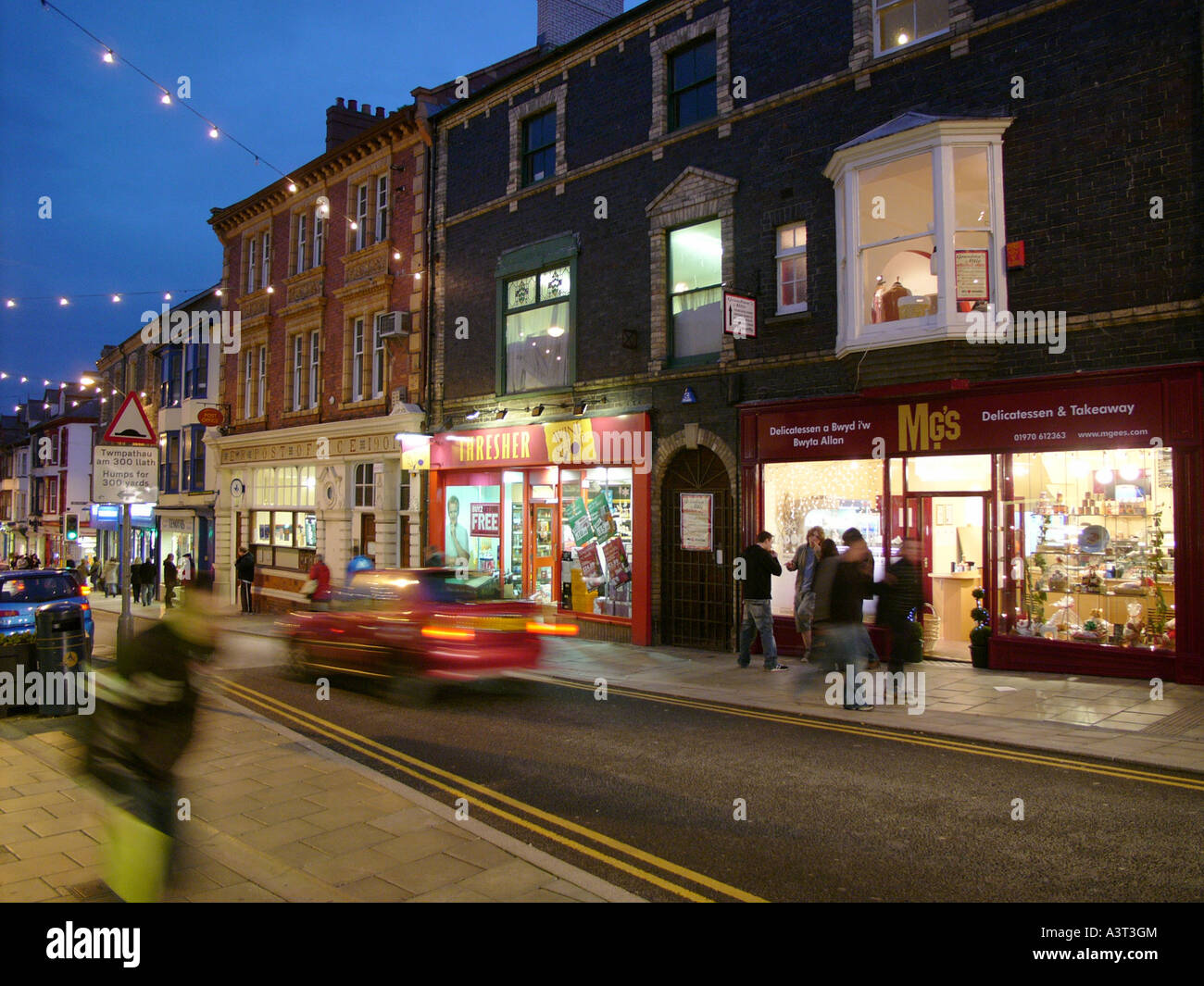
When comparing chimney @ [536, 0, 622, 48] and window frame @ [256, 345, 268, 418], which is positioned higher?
chimney @ [536, 0, 622, 48]

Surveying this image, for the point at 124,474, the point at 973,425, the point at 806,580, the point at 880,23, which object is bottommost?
the point at 806,580

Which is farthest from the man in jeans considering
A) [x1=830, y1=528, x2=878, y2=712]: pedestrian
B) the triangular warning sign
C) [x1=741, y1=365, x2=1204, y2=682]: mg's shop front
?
the triangular warning sign

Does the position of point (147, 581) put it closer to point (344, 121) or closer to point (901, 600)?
point (344, 121)

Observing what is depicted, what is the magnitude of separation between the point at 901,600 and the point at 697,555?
18.0 feet

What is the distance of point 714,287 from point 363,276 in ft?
39.0

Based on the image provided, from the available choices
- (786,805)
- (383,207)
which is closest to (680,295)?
(383,207)

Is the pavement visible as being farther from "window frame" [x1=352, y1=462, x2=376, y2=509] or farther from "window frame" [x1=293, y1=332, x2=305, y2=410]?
"window frame" [x1=293, y1=332, x2=305, y2=410]

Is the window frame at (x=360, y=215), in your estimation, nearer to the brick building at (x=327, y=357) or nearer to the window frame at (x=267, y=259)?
the brick building at (x=327, y=357)

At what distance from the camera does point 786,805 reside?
6059mm

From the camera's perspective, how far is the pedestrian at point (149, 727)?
15.3ft

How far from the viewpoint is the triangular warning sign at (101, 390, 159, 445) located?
37.0ft

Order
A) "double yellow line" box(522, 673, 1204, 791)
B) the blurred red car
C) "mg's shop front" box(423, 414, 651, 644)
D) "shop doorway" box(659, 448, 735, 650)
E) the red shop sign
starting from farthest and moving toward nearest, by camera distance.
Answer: "mg's shop front" box(423, 414, 651, 644), "shop doorway" box(659, 448, 735, 650), the red shop sign, the blurred red car, "double yellow line" box(522, 673, 1204, 791)

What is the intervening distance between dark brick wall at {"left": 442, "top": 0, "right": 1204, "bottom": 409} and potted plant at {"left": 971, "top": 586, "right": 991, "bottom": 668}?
3296mm

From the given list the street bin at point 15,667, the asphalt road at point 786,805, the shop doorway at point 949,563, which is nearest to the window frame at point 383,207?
the street bin at point 15,667
